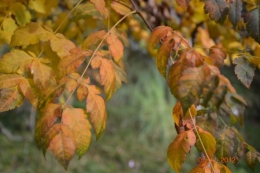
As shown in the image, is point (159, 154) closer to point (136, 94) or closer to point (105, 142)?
Answer: point (105, 142)

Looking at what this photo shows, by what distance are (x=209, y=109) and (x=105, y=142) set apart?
3.80 meters

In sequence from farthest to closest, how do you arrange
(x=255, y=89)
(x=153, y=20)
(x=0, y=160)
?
1. (x=255, y=89)
2. (x=0, y=160)
3. (x=153, y=20)

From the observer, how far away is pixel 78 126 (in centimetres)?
83

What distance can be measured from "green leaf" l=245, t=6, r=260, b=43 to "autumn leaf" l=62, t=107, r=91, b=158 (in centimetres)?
42

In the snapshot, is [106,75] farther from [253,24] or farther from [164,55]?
[253,24]

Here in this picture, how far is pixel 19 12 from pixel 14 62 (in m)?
0.34

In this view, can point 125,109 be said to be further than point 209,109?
Yes

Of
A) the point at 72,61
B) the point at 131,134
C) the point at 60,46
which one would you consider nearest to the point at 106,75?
the point at 72,61

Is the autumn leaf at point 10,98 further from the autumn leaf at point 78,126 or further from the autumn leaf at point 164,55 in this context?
the autumn leaf at point 164,55

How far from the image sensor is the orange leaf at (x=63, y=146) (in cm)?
76

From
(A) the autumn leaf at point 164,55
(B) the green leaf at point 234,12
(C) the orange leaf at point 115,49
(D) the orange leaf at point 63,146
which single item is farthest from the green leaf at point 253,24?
(D) the orange leaf at point 63,146

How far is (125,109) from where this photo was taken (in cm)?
602

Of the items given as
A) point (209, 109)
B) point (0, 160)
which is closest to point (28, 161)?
point (0, 160)

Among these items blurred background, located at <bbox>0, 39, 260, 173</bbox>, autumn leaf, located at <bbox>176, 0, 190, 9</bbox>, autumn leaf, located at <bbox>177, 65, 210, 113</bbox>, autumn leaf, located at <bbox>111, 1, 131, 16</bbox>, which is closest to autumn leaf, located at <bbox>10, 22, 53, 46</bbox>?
autumn leaf, located at <bbox>111, 1, 131, 16</bbox>
